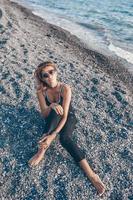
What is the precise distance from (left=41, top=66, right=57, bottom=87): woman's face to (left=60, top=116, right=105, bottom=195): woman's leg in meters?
1.20

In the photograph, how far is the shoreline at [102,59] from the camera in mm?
17072

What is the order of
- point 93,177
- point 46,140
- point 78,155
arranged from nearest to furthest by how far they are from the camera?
1. point 93,177
2. point 78,155
3. point 46,140

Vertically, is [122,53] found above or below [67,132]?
below

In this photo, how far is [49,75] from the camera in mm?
10102

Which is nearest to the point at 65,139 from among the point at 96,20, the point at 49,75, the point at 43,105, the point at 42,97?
the point at 43,105

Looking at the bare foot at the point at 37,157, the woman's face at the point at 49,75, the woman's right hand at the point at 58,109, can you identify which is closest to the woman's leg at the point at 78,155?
the woman's right hand at the point at 58,109

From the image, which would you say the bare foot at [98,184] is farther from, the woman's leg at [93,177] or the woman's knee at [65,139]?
the woman's knee at [65,139]

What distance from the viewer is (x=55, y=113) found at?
1022 cm

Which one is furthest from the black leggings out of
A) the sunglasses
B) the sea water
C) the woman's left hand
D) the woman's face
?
the sea water

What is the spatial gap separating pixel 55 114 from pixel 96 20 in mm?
19259

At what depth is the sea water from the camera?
2253 cm

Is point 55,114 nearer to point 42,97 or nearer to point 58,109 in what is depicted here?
point 58,109

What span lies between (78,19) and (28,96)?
16651 mm

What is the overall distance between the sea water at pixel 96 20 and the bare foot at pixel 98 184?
11.4 metres
